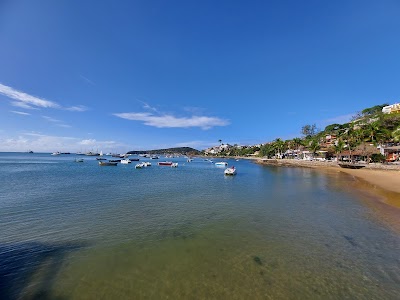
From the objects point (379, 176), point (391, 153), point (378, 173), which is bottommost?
point (379, 176)

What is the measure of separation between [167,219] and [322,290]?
928 centimetres

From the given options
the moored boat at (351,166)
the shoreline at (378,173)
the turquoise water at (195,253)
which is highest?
the moored boat at (351,166)

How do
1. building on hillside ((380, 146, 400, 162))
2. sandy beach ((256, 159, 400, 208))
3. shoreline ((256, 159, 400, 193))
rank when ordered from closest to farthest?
sandy beach ((256, 159, 400, 208))
shoreline ((256, 159, 400, 193))
building on hillside ((380, 146, 400, 162))

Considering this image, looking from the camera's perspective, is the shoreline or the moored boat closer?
the shoreline

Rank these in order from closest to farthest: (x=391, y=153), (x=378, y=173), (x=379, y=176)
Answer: (x=379, y=176), (x=378, y=173), (x=391, y=153)

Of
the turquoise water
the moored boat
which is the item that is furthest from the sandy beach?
Result: the turquoise water

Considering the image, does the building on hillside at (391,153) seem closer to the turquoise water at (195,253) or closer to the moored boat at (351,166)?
the moored boat at (351,166)

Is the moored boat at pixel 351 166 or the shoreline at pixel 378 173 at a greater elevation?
the moored boat at pixel 351 166

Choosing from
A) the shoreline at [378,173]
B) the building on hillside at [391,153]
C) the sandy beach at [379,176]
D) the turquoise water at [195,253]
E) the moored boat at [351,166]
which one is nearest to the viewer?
the turquoise water at [195,253]

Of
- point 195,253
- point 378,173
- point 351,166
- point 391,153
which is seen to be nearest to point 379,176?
point 378,173

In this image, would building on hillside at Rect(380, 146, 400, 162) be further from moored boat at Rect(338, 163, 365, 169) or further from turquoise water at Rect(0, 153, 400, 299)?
turquoise water at Rect(0, 153, 400, 299)

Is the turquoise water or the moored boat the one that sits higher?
the moored boat

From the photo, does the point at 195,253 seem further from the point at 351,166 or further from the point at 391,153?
the point at 391,153

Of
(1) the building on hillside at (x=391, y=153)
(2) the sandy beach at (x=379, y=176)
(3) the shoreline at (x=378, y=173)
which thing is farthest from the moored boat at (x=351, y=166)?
(1) the building on hillside at (x=391, y=153)
